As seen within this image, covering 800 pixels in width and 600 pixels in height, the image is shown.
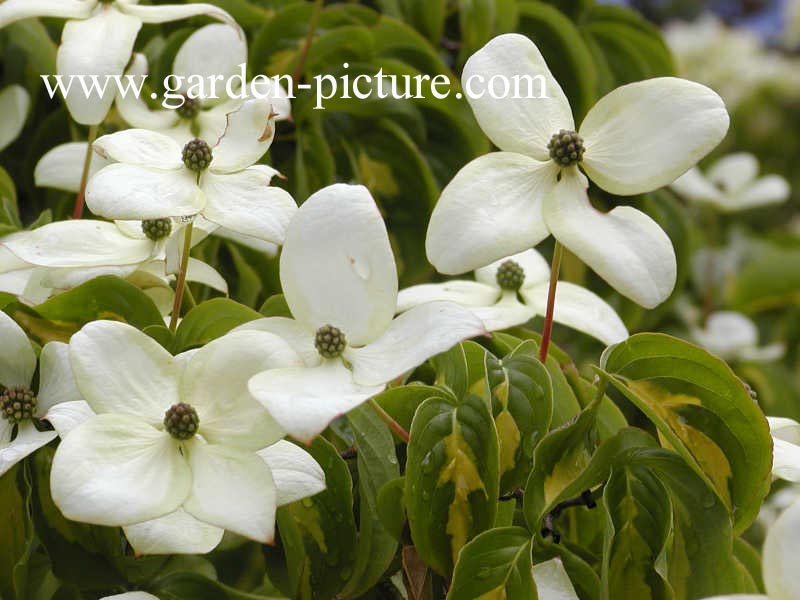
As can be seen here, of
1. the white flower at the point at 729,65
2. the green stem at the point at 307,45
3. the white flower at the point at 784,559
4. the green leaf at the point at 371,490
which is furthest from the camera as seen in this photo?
the white flower at the point at 729,65

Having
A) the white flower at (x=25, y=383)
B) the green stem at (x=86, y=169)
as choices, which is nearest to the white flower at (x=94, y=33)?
the green stem at (x=86, y=169)

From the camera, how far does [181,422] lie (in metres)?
0.43

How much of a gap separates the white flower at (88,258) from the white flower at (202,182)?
0.11ft

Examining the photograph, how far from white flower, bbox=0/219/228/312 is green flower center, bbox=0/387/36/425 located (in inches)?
2.6

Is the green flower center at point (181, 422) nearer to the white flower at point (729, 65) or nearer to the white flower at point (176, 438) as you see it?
the white flower at point (176, 438)

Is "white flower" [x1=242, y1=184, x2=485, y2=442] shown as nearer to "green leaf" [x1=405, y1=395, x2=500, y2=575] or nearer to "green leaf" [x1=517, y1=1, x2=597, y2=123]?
"green leaf" [x1=405, y1=395, x2=500, y2=575]

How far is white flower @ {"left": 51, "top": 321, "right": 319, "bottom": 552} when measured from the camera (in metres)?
0.40

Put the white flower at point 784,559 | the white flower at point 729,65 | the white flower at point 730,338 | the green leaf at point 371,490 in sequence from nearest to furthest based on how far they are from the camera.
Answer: the white flower at point 784,559, the green leaf at point 371,490, the white flower at point 730,338, the white flower at point 729,65

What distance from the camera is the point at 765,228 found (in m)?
2.34

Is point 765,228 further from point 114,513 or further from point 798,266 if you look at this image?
point 114,513

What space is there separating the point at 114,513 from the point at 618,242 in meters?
0.23

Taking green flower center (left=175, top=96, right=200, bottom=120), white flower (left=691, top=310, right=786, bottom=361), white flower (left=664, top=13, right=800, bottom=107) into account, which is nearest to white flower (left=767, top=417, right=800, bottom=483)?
green flower center (left=175, top=96, right=200, bottom=120)

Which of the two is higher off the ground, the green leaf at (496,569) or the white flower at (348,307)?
the white flower at (348,307)

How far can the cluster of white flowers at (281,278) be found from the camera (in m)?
0.41
